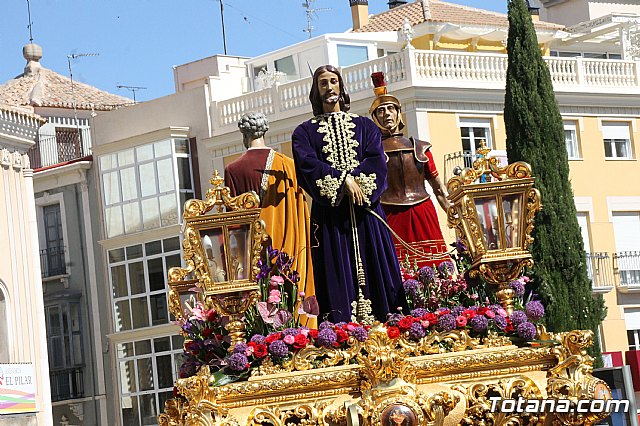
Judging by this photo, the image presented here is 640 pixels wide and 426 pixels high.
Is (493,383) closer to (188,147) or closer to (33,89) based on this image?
(188,147)

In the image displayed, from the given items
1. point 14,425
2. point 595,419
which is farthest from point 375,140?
point 14,425

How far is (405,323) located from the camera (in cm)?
811

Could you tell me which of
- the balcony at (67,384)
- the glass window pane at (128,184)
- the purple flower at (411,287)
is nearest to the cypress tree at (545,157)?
the glass window pane at (128,184)

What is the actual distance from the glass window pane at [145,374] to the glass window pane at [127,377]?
0.19 metres

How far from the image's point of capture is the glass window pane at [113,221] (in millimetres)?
38688

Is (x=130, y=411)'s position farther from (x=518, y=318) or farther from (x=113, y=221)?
(x=518, y=318)

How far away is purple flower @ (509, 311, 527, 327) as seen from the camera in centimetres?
811

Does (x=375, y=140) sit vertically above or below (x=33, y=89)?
below

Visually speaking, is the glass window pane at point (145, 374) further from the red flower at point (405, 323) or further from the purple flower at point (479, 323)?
the purple flower at point (479, 323)

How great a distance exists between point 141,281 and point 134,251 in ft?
2.57

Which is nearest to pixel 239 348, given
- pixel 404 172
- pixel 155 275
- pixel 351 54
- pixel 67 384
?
pixel 404 172

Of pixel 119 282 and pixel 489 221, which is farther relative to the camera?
pixel 119 282

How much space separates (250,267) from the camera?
26.7 ft

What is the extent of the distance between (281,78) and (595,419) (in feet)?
104
